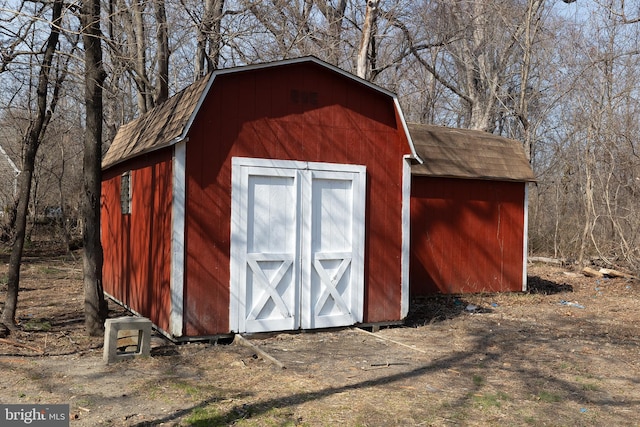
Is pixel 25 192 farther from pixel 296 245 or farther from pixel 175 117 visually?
pixel 296 245

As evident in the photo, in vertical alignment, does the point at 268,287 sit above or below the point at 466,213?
below

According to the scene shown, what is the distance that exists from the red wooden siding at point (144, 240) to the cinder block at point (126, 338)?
2.18ft

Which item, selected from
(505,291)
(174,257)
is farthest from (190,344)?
(505,291)

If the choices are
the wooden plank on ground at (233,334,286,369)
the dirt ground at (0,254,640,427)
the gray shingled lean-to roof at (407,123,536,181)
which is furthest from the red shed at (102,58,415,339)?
the gray shingled lean-to roof at (407,123,536,181)

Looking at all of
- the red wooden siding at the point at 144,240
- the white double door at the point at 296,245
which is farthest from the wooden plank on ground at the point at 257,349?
the red wooden siding at the point at 144,240

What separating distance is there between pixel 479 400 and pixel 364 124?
4.68m

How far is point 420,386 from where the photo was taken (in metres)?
6.48

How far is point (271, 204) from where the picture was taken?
866cm

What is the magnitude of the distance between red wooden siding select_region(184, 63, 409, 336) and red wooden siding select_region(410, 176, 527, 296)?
2.90 meters

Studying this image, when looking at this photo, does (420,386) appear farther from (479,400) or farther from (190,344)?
(190,344)

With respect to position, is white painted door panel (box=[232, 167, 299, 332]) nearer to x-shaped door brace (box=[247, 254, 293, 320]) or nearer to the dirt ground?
x-shaped door brace (box=[247, 254, 293, 320])

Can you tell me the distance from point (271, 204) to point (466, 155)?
6.03 meters

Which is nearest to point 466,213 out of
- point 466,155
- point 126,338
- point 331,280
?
point 466,155

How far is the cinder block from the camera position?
704 cm
